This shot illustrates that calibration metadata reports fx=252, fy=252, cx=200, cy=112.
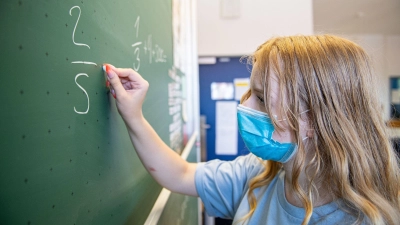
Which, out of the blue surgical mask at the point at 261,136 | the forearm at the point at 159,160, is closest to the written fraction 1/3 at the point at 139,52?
the forearm at the point at 159,160

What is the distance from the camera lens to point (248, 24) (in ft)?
8.51

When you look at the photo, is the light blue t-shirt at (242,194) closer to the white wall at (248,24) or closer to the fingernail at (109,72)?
the fingernail at (109,72)

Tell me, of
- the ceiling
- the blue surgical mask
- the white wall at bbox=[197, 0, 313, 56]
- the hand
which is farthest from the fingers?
the ceiling

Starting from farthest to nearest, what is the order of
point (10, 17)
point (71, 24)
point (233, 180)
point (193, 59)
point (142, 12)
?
point (193, 59) → point (233, 180) → point (142, 12) → point (71, 24) → point (10, 17)

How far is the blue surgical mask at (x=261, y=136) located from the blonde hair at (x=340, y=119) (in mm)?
A: 30

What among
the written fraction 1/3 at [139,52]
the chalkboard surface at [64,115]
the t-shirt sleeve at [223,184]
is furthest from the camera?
the t-shirt sleeve at [223,184]

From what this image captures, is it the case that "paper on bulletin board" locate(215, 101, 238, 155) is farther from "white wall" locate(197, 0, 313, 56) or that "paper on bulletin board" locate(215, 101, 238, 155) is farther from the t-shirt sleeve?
the t-shirt sleeve

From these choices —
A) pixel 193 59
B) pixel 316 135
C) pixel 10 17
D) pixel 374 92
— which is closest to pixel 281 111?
pixel 316 135

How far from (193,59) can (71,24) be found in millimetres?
1750

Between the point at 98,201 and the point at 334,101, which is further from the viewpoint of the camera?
the point at 334,101

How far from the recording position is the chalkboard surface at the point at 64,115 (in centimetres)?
27

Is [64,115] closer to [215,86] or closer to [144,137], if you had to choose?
[144,137]

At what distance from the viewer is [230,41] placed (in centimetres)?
264

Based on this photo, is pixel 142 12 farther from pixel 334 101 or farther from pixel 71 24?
pixel 334 101
